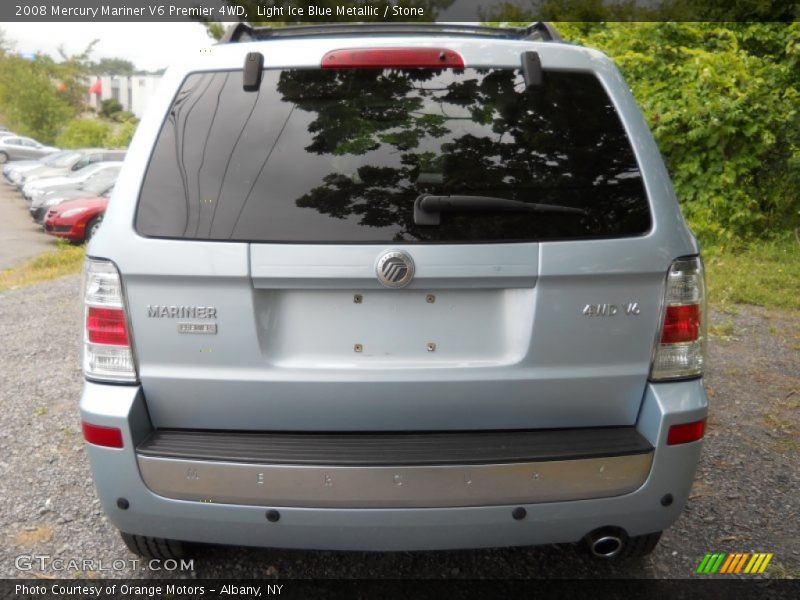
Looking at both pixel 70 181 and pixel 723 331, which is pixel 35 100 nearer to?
pixel 70 181

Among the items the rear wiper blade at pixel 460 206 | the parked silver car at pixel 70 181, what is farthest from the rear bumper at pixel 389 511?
the parked silver car at pixel 70 181

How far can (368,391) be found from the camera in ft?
7.93

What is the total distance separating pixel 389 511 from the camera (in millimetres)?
2367

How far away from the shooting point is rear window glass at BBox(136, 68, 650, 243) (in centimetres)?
237

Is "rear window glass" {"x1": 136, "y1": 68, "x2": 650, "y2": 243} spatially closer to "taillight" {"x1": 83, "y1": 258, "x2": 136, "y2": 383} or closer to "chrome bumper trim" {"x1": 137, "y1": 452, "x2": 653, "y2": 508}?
"taillight" {"x1": 83, "y1": 258, "x2": 136, "y2": 383}

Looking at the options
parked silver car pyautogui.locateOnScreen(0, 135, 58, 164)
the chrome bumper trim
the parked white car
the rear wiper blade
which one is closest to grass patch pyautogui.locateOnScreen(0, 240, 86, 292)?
the parked white car

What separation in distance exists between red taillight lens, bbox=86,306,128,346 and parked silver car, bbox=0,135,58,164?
40.6 m

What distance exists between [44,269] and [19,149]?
3080 centimetres

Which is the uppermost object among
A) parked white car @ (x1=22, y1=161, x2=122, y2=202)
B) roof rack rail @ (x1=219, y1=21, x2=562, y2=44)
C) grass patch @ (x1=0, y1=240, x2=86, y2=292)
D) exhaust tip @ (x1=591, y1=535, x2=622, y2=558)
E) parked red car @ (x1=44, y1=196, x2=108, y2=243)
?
roof rack rail @ (x1=219, y1=21, x2=562, y2=44)

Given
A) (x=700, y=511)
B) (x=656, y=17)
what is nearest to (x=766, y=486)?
(x=700, y=511)

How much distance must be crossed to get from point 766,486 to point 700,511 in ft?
1.83

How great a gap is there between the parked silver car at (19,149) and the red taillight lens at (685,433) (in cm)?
4149

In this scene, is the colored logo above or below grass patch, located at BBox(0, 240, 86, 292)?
above

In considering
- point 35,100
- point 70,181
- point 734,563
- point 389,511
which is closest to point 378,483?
point 389,511
